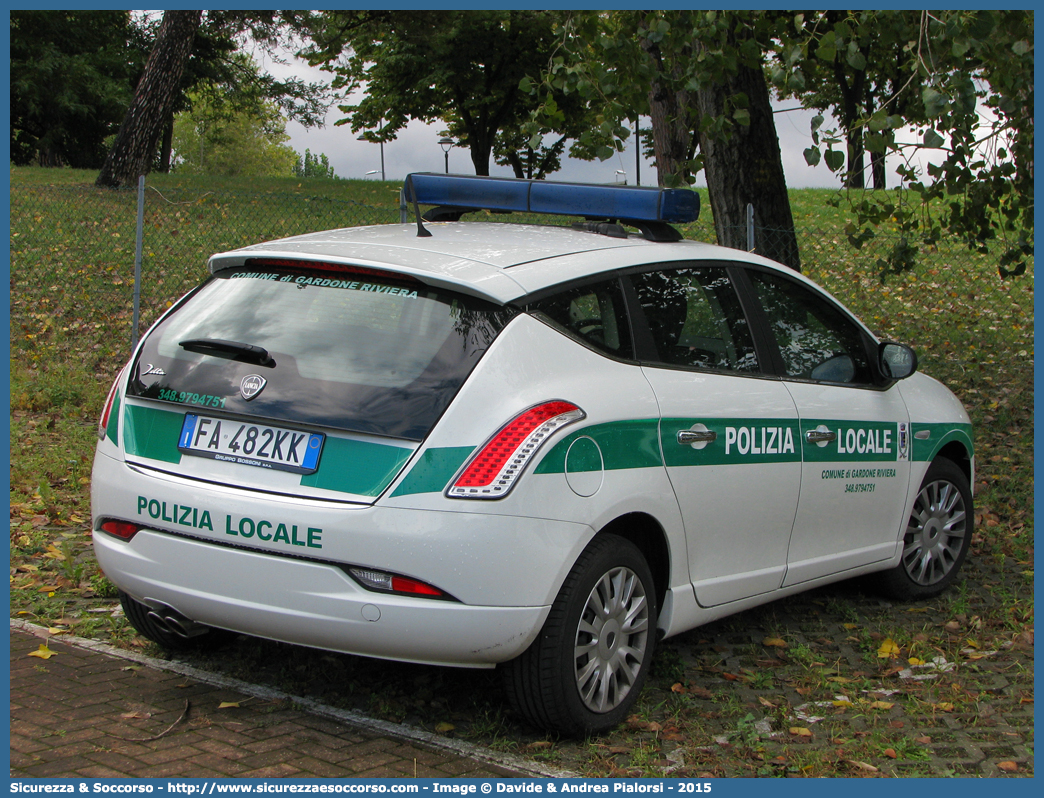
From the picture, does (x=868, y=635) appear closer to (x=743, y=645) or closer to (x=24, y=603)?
(x=743, y=645)

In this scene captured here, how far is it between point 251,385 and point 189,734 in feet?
4.05

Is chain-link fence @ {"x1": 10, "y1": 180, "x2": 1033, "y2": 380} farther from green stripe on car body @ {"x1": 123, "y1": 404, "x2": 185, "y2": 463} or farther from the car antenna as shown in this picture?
green stripe on car body @ {"x1": 123, "y1": 404, "x2": 185, "y2": 463}

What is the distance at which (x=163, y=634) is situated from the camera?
4469 millimetres

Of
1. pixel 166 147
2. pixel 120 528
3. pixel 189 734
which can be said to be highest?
pixel 166 147

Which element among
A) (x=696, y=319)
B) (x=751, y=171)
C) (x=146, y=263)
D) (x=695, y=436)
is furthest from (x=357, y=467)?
(x=146, y=263)

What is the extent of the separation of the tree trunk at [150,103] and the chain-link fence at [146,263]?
12.3ft

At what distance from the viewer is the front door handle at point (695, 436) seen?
405 cm

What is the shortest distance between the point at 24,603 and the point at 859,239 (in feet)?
21.5

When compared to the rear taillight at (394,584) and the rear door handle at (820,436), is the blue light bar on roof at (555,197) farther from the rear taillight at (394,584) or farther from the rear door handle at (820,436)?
the rear taillight at (394,584)

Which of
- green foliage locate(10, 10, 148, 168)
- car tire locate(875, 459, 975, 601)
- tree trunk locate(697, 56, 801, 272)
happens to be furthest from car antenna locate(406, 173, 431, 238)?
green foliage locate(10, 10, 148, 168)

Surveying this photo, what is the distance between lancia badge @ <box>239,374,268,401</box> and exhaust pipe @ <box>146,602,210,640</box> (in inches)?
31.5

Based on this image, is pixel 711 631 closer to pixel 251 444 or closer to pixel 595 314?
pixel 595 314

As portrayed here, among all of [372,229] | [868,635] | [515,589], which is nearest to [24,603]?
[372,229]

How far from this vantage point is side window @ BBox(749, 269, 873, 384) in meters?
4.86
